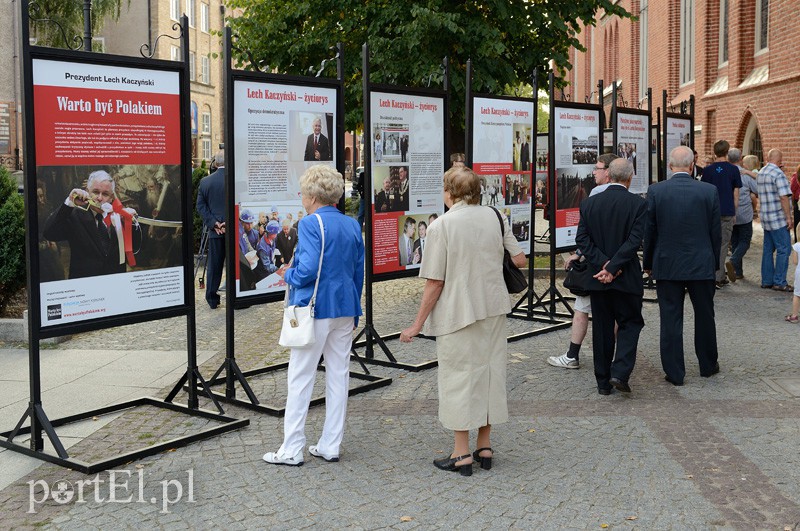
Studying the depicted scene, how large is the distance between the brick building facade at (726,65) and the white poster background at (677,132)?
5557 millimetres

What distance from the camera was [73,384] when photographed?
322 inches

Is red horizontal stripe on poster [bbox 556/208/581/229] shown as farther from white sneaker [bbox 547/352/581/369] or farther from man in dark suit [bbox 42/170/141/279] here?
man in dark suit [bbox 42/170/141/279]

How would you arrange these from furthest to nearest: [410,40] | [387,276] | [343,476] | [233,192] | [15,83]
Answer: [15,83]
[410,40]
[387,276]
[233,192]
[343,476]

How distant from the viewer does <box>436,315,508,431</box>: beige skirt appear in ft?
18.9

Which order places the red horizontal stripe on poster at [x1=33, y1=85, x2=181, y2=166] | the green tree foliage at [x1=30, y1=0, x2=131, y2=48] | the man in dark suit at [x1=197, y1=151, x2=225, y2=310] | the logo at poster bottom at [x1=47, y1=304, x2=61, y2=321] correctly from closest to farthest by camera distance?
the red horizontal stripe on poster at [x1=33, y1=85, x2=181, y2=166]
the logo at poster bottom at [x1=47, y1=304, x2=61, y2=321]
the man in dark suit at [x1=197, y1=151, x2=225, y2=310]
the green tree foliage at [x1=30, y1=0, x2=131, y2=48]

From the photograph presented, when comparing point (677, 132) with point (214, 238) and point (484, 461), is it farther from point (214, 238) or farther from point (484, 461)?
point (484, 461)

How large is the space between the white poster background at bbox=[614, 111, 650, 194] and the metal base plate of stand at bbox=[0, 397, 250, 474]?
25.8ft

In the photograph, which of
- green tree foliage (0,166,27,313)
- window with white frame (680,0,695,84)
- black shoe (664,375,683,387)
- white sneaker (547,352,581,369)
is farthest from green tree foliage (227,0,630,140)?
window with white frame (680,0,695,84)

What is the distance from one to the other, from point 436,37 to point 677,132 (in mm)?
4946

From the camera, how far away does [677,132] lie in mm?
16062

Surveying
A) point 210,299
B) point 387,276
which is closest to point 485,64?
point 210,299

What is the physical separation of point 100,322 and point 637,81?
132 feet

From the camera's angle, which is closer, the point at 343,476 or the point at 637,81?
the point at 343,476

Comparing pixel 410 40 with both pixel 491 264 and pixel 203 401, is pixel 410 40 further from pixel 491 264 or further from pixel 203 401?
pixel 491 264
